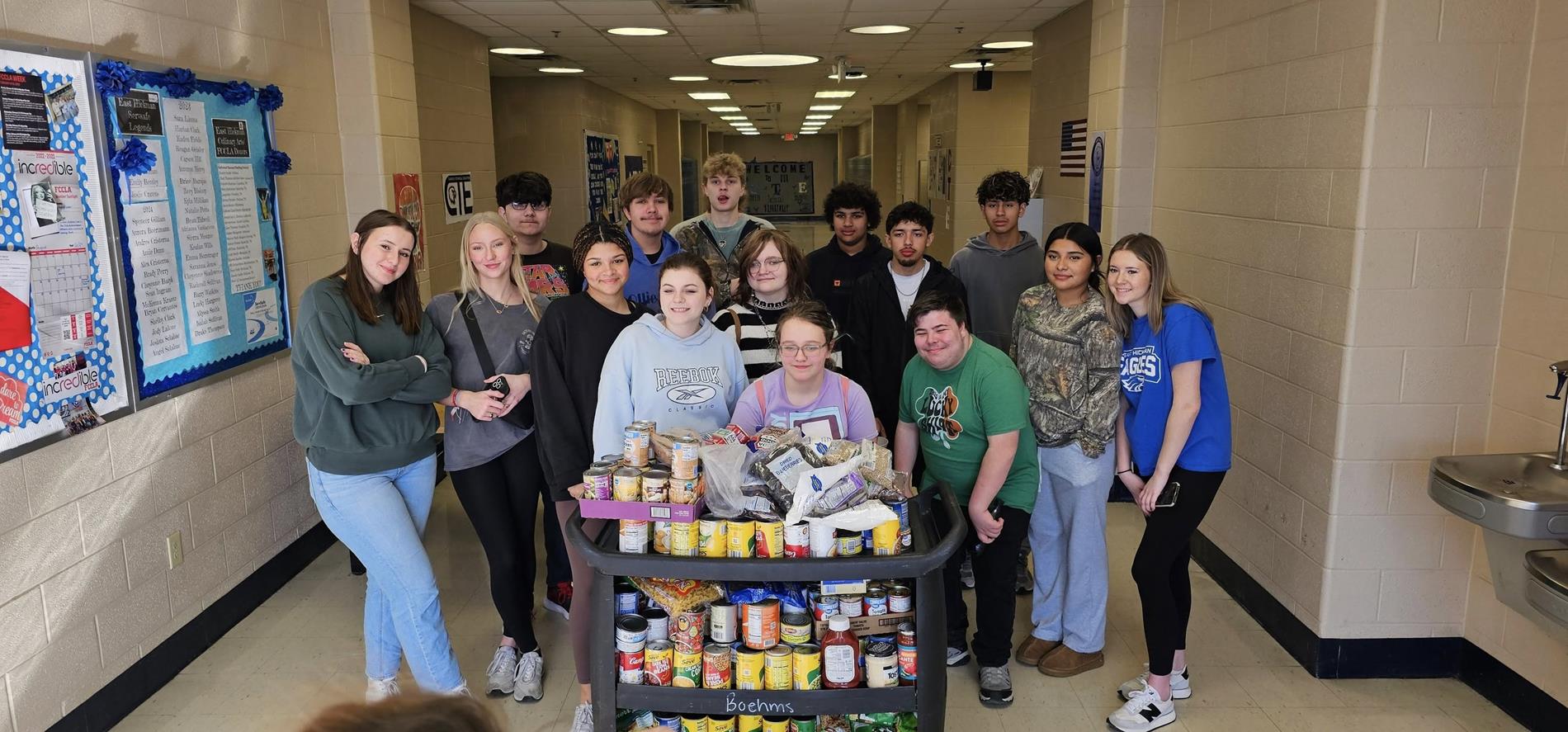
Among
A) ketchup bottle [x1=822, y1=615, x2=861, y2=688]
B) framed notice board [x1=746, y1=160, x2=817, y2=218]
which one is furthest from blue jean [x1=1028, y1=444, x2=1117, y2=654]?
framed notice board [x1=746, y1=160, x2=817, y2=218]

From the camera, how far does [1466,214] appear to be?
9.78 ft

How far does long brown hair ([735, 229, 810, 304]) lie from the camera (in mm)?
3293

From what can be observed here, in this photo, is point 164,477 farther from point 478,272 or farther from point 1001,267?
point 1001,267

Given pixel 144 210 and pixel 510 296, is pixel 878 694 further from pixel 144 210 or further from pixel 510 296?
pixel 144 210

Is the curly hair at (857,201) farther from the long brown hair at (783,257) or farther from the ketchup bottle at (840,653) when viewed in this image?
the ketchup bottle at (840,653)

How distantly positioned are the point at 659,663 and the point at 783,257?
5.16 ft

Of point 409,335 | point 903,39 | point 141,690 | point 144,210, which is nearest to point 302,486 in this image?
point 141,690

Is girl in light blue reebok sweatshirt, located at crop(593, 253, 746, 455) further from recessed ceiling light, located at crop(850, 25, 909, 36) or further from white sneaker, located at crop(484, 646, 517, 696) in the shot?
recessed ceiling light, located at crop(850, 25, 909, 36)

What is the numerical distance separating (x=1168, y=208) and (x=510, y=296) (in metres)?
3.01

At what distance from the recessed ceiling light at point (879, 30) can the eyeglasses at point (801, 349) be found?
14.3 feet

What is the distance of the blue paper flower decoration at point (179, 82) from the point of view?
332cm

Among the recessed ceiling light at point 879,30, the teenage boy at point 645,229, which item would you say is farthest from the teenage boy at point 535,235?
the recessed ceiling light at point 879,30

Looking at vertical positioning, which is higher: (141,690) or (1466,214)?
(1466,214)

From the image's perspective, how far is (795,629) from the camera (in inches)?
81.0
